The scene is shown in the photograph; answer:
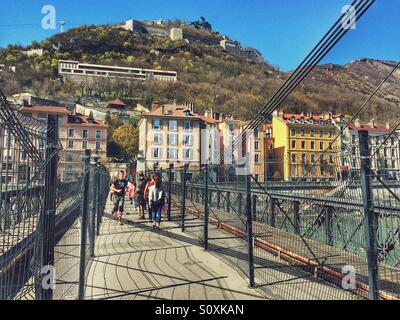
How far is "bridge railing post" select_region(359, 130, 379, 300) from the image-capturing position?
3.22 m

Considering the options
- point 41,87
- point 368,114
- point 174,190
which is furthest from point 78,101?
point 368,114

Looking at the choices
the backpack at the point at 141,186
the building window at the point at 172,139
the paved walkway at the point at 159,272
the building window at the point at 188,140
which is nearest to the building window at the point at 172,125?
the building window at the point at 172,139

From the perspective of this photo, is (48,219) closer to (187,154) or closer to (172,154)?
(172,154)

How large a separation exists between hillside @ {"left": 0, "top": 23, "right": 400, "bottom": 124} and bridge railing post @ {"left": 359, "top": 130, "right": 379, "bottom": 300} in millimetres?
92130

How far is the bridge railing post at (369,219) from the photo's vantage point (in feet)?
10.6

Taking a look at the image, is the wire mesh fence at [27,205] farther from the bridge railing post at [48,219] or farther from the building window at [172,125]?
the building window at [172,125]

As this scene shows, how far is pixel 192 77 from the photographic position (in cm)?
12756

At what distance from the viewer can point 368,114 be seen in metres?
106

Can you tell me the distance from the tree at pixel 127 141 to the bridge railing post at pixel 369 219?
55.5 m

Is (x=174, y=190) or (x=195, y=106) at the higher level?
(x=195, y=106)

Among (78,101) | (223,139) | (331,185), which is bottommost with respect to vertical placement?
(331,185)
